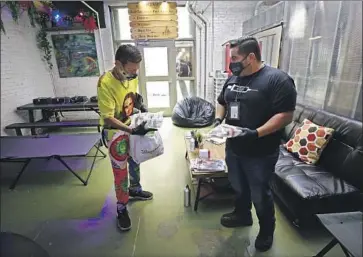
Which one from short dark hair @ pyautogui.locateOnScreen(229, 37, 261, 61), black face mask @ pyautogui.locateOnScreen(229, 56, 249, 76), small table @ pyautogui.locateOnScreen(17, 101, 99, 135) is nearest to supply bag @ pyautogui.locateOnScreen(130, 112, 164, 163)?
black face mask @ pyautogui.locateOnScreen(229, 56, 249, 76)

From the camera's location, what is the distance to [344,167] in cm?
182

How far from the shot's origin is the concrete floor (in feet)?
5.28

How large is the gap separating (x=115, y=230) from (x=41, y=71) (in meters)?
3.96

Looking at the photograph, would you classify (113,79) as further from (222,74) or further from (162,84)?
(162,84)

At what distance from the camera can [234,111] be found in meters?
1.42

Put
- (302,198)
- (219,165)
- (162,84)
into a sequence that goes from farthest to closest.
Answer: (162,84) → (219,165) → (302,198)

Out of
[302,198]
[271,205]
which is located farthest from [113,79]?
[302,198]

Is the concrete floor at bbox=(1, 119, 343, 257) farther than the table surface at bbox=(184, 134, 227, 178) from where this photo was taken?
No

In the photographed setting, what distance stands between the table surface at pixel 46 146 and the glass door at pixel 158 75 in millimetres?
2698

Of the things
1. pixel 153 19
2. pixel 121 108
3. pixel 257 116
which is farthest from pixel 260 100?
pixel 153 19

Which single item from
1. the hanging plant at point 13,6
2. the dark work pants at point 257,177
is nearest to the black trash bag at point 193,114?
the dark work pants at point 257,177

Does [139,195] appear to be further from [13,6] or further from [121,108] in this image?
[13,6]

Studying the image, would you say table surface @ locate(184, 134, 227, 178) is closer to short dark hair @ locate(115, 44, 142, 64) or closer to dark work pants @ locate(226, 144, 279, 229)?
dark work pants @ locate(226, 144, 279, 229)

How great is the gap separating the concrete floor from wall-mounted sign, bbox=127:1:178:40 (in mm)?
3041
